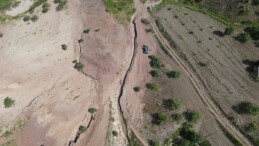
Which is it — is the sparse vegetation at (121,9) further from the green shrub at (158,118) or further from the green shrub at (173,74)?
the green shrub at (158,118)

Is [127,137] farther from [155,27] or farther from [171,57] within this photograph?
[155,27]

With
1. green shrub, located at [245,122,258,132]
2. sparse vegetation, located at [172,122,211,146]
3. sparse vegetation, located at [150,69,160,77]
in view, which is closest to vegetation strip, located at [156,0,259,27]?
sparse vegetation, located at [150,69,160,77]

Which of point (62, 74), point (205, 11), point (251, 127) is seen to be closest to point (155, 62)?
point (205, 11)

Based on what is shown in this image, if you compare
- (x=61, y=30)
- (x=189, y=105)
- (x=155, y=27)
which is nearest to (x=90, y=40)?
(x=61, y=30)

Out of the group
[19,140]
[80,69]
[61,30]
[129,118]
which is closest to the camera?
[19,140]

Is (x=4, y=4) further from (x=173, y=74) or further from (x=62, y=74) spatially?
(x=173, y=74)
